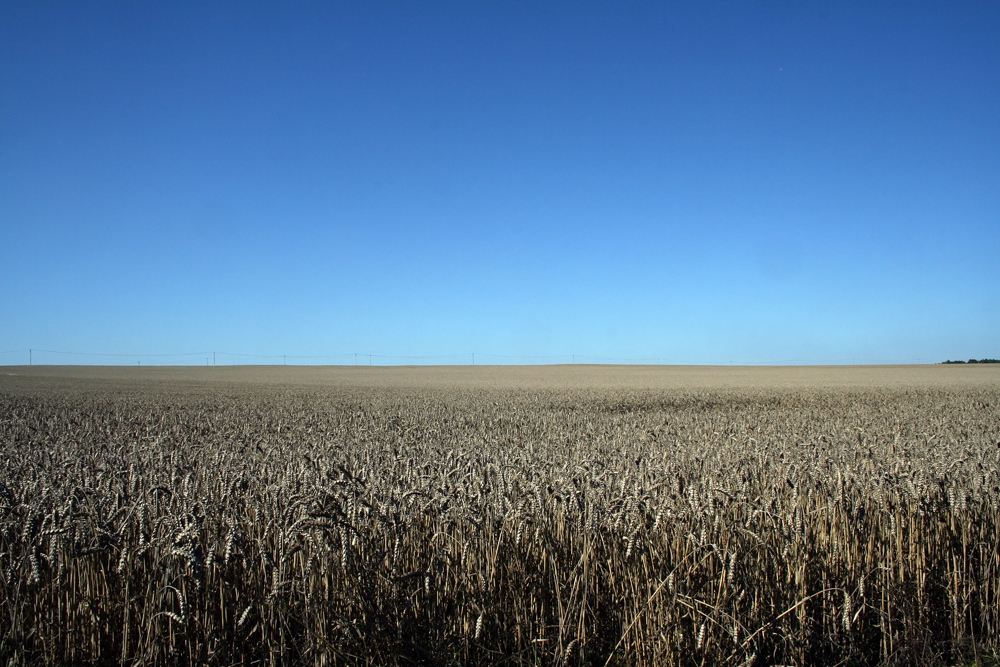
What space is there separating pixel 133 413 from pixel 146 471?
38.6 ft

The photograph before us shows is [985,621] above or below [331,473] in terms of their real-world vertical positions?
below

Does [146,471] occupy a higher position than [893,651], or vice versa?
[146,471]

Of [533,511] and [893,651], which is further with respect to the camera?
[533,511]

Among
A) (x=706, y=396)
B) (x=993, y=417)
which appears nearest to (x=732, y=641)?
(x=993, y=417)

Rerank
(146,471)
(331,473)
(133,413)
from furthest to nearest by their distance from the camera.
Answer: (133,413) → (146,471) → (331,473)

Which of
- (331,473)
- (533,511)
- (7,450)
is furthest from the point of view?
(7,450)

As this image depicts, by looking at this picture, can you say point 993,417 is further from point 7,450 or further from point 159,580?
point 7,450

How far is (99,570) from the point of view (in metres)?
3.82

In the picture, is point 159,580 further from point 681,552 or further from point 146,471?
point 146,471

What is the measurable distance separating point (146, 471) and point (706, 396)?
80.1 feet

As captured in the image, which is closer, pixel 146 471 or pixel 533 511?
pixel 533 511

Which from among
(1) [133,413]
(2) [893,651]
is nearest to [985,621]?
(2) [893,651]

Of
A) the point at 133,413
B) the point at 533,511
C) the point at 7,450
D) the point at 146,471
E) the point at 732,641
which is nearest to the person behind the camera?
the point at 732,641

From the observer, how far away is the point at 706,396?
1091 inches
